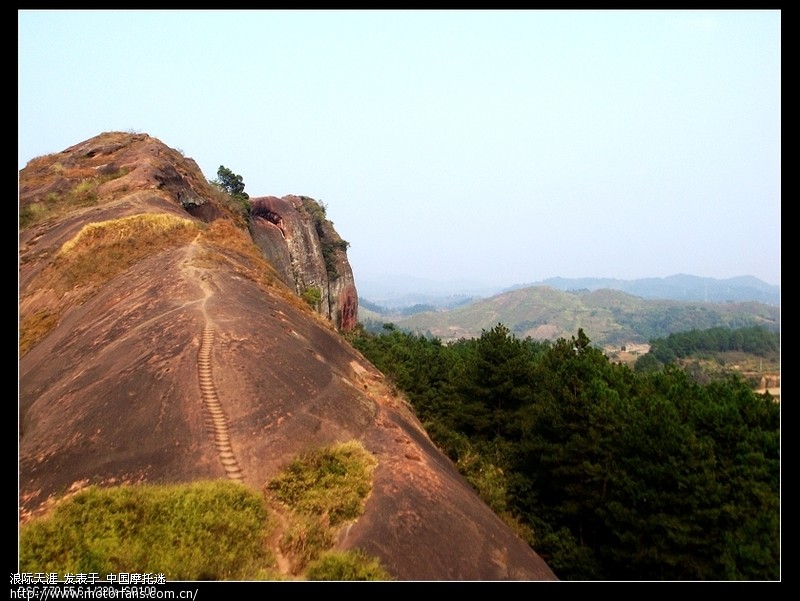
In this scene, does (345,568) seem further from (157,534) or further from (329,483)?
(157,534)

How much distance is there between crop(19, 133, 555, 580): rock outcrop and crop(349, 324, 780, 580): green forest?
16.7 feet

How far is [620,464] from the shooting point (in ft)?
49.3

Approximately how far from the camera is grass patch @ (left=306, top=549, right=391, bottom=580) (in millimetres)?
6816

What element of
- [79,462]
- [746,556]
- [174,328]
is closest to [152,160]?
[174,328]

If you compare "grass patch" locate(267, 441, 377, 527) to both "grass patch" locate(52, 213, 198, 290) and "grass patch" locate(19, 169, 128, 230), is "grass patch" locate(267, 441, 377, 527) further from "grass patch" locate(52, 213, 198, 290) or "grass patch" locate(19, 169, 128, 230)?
"grass patch" locate(19, 169, 128, 230)

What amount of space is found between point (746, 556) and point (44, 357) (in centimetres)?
1729

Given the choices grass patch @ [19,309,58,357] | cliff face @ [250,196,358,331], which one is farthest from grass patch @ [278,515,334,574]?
cliff face @ [250,196,358,331]

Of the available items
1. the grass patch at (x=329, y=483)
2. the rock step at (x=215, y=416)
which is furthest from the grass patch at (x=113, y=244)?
the grass patch at (x=329, y=483)

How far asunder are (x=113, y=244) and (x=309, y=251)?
36490 mm

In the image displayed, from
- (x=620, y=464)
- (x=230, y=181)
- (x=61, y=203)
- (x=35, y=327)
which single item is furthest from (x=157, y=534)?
(x=230, y=181)

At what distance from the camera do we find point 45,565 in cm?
622

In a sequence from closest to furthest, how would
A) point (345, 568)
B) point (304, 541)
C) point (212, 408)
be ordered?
point (345, 568) < point (304, 541) < point (212, 408)

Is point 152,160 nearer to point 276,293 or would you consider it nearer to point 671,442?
point 276,293

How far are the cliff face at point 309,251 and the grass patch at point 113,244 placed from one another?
23.0 metres
